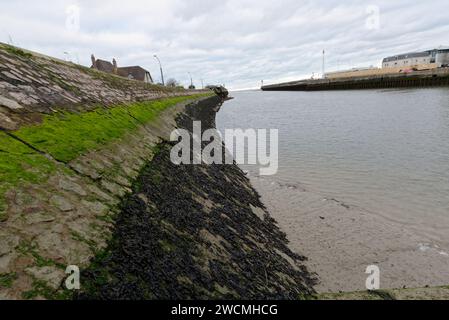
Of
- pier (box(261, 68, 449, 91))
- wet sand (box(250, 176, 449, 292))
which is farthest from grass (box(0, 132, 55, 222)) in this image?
pier (box(261, 68, 449, 91))

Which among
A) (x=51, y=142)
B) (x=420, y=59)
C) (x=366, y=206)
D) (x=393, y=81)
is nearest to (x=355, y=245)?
(x=366, y=206)

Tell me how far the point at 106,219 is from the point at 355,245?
6.33m

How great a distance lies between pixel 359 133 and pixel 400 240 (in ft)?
51.3

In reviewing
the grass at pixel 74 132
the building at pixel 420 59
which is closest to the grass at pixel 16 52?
the grass at pixel 74 132

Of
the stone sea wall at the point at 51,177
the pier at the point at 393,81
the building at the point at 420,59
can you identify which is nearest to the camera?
the stone sea wall at the point at 51,177

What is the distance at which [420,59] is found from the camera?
130375mm

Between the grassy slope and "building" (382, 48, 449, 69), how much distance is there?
131 meters

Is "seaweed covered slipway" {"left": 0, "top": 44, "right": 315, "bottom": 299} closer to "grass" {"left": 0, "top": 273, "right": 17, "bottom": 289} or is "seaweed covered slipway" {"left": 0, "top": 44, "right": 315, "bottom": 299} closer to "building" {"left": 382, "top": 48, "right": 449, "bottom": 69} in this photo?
"grass" {"left": 0, "top": 273, "right": 17, "bottom": 289}

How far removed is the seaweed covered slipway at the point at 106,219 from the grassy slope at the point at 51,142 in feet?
0.06

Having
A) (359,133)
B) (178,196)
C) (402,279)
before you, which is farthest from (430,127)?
(178,196)

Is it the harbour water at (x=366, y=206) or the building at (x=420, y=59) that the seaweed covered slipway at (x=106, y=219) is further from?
the building at (x=420, y=59)

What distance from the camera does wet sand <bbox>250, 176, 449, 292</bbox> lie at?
5867 mm

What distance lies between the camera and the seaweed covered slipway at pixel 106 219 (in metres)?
2.49

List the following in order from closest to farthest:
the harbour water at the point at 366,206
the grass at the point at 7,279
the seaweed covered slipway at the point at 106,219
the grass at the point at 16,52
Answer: the grass at the point at 7,279
the seaweed covered slipway at the point at 106,219
the harbour water at the point at 366,206
the grass at the point at 16,52
